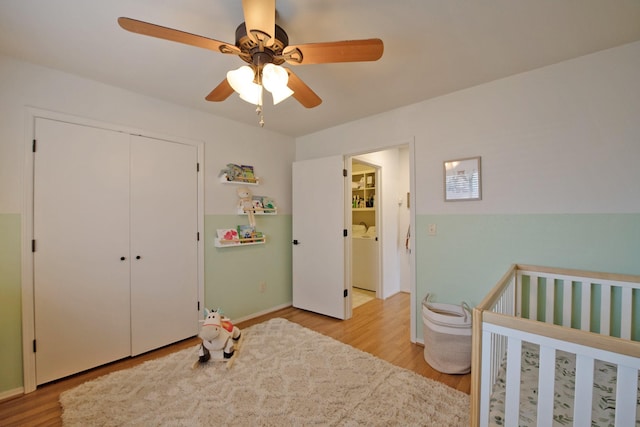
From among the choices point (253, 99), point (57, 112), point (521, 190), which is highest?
point (57, 112)

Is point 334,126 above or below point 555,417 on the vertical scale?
above

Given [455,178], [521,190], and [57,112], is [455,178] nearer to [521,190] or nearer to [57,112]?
[521,190]

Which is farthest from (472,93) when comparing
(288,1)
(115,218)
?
(115,218)

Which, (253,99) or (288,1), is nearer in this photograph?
(288,1)

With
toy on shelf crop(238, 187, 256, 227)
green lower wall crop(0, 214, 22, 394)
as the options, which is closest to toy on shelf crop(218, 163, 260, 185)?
toy on shelf crop(238, 187, 256, 227)

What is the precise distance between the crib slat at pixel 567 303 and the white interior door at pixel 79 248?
10.7ft

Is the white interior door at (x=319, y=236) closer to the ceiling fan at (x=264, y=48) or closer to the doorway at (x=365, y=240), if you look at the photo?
the doorway at (x=365, y=240)

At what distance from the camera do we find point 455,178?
226cm

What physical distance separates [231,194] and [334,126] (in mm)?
1458

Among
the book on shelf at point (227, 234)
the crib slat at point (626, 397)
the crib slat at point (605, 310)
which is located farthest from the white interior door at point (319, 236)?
the crib slat at point (626, 397)

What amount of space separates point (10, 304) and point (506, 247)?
3.58 metres

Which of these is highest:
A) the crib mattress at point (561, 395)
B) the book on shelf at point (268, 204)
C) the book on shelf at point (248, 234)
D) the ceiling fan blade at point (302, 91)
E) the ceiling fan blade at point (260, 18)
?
the ceiling fan blade at point (260, 18)

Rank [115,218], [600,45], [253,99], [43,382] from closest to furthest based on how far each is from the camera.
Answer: [253,99], [600,45], [43,382], [115,218]

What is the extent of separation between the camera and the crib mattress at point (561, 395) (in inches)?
40.3
